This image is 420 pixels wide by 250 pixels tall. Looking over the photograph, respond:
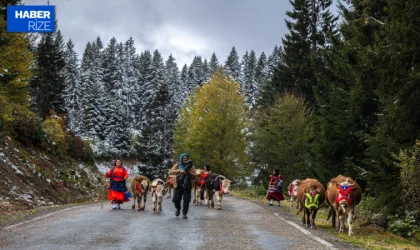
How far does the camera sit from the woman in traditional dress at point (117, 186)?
56.4 ft

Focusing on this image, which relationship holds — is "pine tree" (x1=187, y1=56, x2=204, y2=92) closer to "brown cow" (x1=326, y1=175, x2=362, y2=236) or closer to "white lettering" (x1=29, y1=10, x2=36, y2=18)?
"white lettering" (x1=29, y1=10, x2=36, y2=18)

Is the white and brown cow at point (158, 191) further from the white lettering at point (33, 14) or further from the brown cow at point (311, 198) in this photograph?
the white lettering at point (33, 14)

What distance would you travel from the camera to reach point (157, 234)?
32.9ft

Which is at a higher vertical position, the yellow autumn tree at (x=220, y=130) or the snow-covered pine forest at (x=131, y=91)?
the snow-covered pine forest at (x=131, y=91)

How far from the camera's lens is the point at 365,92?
55.6 feet

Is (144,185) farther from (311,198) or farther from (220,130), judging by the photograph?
(220,130)

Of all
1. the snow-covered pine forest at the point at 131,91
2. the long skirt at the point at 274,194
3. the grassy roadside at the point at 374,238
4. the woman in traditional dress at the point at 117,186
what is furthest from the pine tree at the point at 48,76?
the grassy roadside at the point at 374,238

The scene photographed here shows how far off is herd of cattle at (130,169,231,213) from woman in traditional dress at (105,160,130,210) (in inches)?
15.2

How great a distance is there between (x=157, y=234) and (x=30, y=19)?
1197 centimetres

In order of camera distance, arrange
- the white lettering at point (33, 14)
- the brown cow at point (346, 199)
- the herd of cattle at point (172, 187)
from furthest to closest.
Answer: the white lettering at point (33, 14) → the herd of cattle at point (172, 187) → the brown cow at point (346, 199)

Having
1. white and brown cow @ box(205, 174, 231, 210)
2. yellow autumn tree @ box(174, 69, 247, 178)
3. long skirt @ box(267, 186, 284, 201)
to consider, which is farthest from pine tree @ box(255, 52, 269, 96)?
white and brown cow @ box(205, 174, 231, 210)

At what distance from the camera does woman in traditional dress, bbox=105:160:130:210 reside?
17.2 meters

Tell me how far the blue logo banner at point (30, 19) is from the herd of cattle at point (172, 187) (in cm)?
686

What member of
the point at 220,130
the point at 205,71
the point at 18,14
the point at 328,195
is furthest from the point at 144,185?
the point at 205,71
